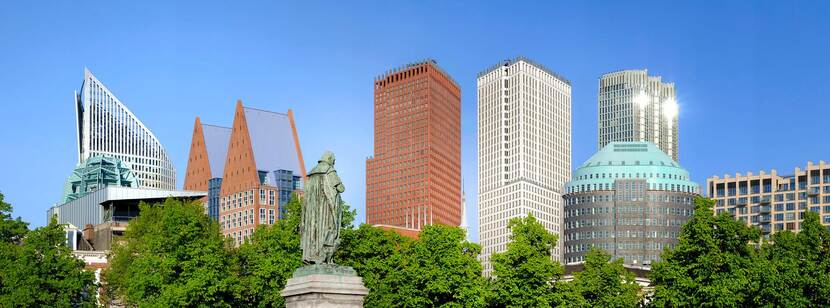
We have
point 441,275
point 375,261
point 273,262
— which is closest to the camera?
point 273,262

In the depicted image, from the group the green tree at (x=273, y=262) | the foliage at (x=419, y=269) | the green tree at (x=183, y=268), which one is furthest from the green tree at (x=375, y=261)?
the green tree at (x=183, y=268)

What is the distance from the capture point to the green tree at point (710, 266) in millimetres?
80938

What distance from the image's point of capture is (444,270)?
85.5 m

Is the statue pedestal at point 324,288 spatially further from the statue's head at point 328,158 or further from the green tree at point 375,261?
the green tree at point 375,261

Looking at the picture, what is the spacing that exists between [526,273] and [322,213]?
128 feet

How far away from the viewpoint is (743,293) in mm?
81438

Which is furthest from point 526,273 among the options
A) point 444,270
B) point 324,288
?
point 324,288

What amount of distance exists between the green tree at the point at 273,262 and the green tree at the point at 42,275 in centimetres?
1220

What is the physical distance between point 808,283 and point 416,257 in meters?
25.3

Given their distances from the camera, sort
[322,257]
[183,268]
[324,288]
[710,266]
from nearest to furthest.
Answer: [324,288] < [322,257] < [710,266] < [183,268]

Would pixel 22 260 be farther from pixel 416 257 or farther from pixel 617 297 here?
pixel 617 297


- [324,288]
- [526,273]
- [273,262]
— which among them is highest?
[273,262]

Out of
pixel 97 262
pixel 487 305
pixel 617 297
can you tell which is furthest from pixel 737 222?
pixel 97 262

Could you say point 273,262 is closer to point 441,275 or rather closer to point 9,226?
point 441,275
